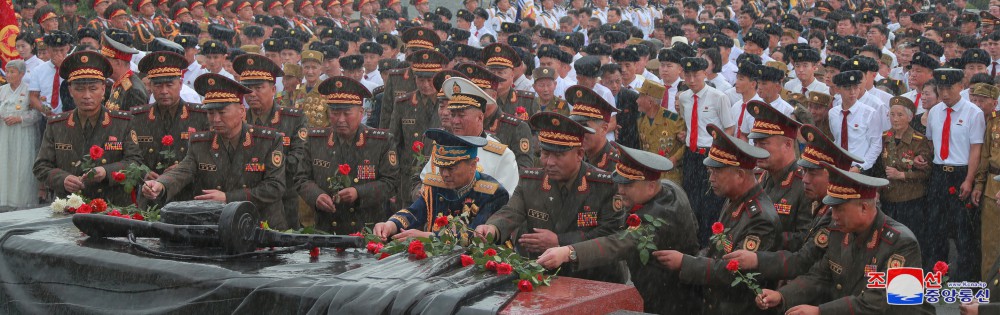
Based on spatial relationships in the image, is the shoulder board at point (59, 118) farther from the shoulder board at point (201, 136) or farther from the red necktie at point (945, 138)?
the red necktie at point (945, 138)

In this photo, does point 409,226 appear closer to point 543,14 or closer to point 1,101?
point 1,101

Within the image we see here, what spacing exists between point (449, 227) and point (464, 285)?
1.03 metres

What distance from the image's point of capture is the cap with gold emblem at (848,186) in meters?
5.66

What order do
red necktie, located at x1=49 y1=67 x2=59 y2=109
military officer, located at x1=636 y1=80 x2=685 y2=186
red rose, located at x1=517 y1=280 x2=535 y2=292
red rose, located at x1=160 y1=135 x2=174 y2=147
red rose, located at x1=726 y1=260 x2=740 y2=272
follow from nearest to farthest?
red rose, located at x1=517 y1=280 x2=535 y2=292, red rose, located at x1=726 y1=260 x2=740 y2=272, red rose, located at x1=160 y1=135 x2=174 y2=147, military officer, located at x1=636 y1=80 x2=685 y2=186, red necktie, located at x1=49 y1=67 x2=59 y2=109

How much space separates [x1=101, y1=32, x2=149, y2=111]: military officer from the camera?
10.3 meters

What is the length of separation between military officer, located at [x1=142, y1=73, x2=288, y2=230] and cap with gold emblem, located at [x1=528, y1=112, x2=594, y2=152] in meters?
2.58

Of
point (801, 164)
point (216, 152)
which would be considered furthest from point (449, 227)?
point (216, 152)

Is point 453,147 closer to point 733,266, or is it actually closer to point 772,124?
point 733,266

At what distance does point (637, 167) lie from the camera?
6234 mm

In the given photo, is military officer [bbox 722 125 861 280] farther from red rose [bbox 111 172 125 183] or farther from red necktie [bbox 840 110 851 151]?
red rose [bbox 111 172 125 183]

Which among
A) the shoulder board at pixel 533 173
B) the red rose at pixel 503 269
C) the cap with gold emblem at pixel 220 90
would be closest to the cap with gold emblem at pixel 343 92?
the cap with gold emblem at pixel 220 90

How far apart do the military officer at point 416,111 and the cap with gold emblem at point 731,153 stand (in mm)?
3962

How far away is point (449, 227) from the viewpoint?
5867 mm

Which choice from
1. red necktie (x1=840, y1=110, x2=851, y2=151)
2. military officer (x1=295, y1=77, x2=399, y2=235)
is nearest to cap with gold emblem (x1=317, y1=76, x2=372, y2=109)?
military officer (x1=295, y1=77, x2=399, y2=235)
